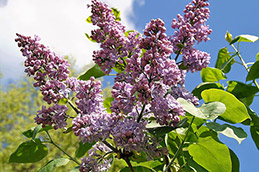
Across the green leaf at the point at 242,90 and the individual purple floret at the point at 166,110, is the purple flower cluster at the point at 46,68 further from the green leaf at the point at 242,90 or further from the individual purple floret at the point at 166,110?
the green leaf at the point at 242,90

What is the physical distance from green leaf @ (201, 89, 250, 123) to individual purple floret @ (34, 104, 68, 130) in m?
0.36

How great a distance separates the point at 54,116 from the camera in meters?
0.77

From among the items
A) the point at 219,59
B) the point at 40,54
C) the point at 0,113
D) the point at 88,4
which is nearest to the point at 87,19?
the point at 88,4

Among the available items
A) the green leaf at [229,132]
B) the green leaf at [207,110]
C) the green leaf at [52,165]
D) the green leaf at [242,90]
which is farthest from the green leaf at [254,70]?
the green leaf at [52,165]

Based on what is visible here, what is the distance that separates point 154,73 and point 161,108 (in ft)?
0.27

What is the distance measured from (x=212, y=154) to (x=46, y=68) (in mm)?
486

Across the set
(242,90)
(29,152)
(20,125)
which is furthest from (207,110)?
(20,125)

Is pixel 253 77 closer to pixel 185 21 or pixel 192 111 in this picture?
pixel 185 21

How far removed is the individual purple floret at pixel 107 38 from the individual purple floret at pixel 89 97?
11cm

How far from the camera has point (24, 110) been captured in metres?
10.2

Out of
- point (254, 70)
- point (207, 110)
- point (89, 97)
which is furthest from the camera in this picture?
point (254, 70)

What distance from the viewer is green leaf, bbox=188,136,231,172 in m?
0.74

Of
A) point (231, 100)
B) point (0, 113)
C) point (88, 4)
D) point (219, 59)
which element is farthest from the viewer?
point (0, 113)

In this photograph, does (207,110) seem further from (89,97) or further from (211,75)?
(211,75)
